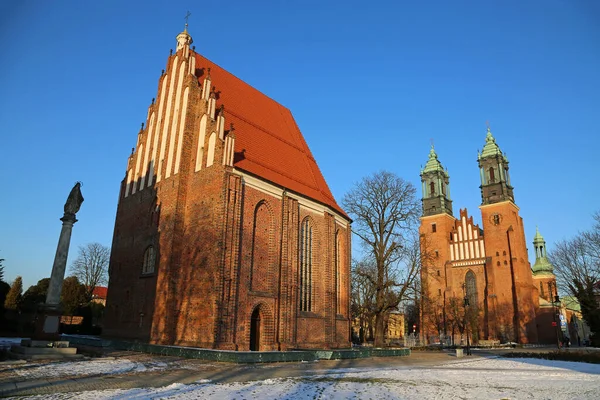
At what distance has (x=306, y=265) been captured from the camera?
23.5 metres

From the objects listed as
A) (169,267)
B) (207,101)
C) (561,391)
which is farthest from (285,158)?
(561,391)

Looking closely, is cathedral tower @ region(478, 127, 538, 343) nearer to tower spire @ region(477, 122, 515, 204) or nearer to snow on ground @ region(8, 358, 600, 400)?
tower spire @ region(477, 122, 515, 204)

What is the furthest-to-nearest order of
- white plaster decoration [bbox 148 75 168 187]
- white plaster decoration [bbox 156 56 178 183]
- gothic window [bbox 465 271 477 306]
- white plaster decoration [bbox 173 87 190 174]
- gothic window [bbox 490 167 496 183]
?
gothic window [bbox 490 167 496 183] → gothic window [bbox 465 271 477 306] → white plaster decoration [bbox 148 75 168 187] → white plaster decoration [bbox 156 56 178 183] → white plaster decoration [bbox 173 87 190 174]

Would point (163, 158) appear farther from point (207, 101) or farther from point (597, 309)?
point (597, 309)

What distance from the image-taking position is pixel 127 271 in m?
23.2

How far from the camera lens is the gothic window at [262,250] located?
20.1 metres

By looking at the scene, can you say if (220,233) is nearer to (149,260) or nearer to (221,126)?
(221,126)

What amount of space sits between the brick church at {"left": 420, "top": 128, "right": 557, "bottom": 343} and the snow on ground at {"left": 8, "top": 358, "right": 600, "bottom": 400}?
3213 cm

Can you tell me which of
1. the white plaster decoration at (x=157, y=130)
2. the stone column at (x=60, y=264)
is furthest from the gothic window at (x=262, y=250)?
the stone column at (x=60, y=264)

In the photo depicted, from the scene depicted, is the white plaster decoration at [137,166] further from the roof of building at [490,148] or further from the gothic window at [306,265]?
Answer: the roof of building at [490,148]

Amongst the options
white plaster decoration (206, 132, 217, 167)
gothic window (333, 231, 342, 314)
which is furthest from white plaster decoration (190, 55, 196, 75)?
gothic window (333, 231, 342, 314)

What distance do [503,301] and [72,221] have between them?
44.7 m

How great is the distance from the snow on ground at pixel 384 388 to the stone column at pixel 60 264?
28.4 feet

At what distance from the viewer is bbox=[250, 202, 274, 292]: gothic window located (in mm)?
20141
